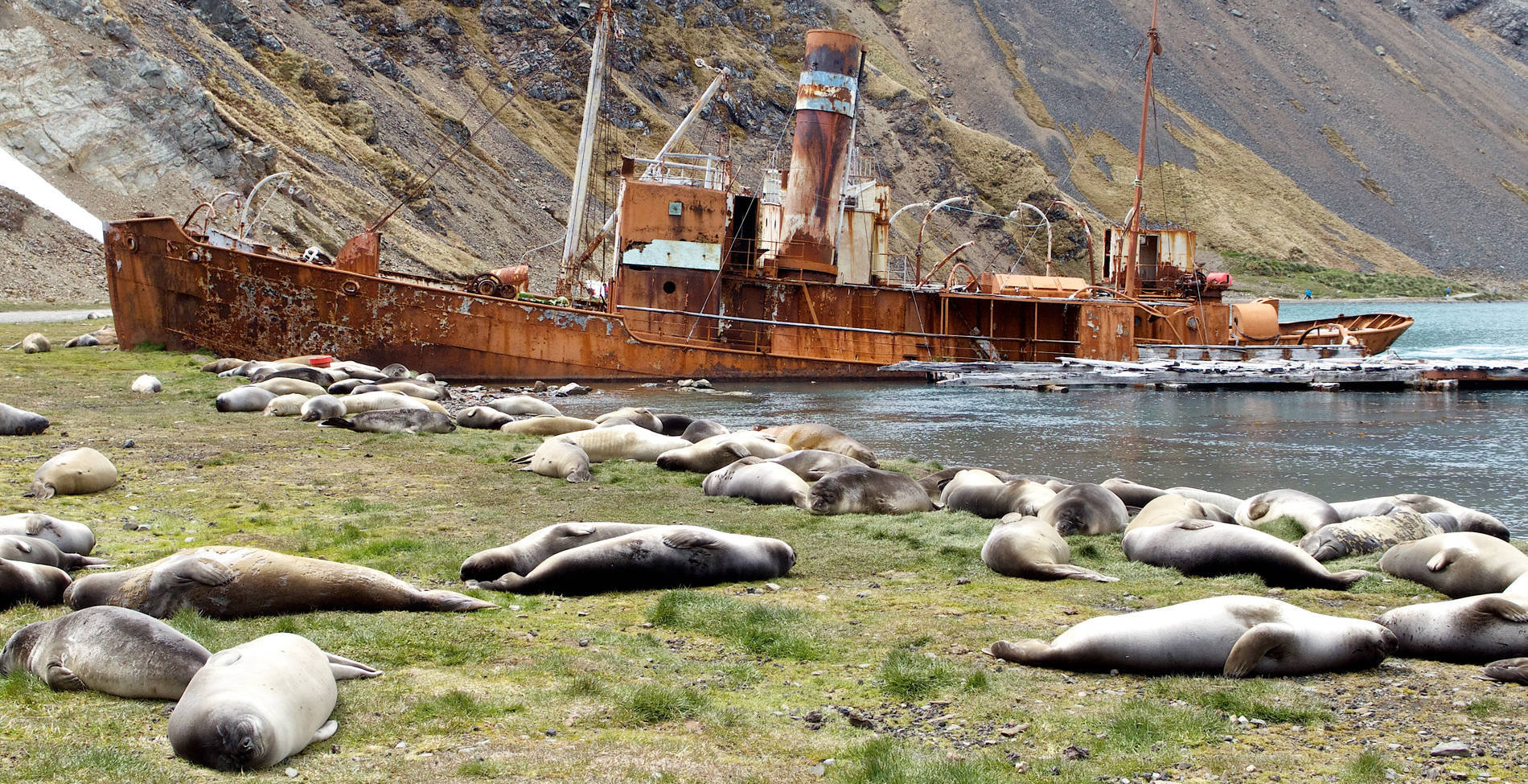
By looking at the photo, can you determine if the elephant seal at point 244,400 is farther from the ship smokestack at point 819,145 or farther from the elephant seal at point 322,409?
the ship smokestack at point 819,145

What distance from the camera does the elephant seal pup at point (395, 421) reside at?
50.0 ft

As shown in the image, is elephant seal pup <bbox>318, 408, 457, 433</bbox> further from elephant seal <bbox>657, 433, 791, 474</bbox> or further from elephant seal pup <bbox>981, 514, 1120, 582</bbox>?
elephant seal pup <bbox>981, 514, 1120, 582</bbox>

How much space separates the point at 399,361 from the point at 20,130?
24068 mm

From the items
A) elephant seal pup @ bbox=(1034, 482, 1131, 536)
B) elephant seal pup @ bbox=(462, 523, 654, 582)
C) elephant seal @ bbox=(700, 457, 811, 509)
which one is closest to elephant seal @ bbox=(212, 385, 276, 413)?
elephant seal @ bbox=(700, 457, 811, 509)

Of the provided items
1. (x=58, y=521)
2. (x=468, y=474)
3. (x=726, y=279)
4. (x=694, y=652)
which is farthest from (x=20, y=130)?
(x=694, y=652)

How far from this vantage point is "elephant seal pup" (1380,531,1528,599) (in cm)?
723

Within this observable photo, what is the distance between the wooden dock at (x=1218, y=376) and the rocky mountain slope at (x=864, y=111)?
917 cm

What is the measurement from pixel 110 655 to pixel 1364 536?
857cm

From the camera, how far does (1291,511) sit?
10.3 meters

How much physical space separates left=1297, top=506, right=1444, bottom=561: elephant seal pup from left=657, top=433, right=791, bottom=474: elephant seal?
18.6 ft

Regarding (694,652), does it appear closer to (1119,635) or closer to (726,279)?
(1119,635)

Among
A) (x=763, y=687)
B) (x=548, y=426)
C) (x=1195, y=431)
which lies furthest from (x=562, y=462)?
(x=1195, y=431)

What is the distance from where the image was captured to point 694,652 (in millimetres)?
6094

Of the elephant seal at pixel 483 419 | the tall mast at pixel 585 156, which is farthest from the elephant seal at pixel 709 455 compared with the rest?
the tall mast at pixel 585 156
